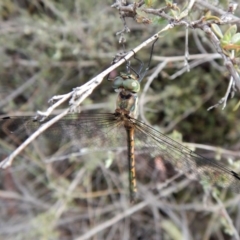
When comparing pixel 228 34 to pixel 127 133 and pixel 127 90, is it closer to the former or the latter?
pixel 127 90

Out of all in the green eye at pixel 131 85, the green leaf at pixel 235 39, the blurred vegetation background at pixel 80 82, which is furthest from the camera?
the blurred vegetation background at pixel 80 82

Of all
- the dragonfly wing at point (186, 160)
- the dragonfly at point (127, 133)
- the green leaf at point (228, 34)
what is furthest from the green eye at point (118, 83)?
the green leaf at point (228, 34)

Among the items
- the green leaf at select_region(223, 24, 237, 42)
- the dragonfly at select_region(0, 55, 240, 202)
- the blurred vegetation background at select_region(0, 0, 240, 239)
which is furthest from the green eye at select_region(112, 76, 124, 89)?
the blurred vegetation background at select_region(0, 0, 240, 239)

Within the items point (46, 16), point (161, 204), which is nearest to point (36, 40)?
point (46, 16)

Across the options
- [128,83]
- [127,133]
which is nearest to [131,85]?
[128,83]

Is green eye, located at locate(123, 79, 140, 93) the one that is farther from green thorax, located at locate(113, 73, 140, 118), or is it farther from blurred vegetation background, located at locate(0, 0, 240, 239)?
blurred vegetation background, located at locate(0, 0, 240, 239)

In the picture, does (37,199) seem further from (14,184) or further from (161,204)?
(161,204)

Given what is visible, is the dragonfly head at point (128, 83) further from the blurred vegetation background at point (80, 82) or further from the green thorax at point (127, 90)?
the blurred vegetation background at point (80, 82)
